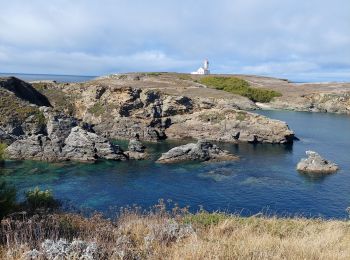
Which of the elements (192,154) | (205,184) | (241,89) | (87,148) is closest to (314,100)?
(241,89)

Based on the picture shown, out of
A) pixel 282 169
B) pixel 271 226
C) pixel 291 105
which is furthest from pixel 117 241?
pixel 291 105

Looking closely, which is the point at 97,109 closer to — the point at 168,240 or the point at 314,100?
the point at 168,240

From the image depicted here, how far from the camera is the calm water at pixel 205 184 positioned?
41562 mm

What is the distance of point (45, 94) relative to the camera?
320 feet

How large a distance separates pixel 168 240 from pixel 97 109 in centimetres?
8106

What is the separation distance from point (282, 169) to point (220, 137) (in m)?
24.4

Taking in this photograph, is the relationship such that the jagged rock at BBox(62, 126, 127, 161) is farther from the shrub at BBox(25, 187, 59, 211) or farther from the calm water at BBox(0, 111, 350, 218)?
the shrub at BBox(25, 187, 59, 211)

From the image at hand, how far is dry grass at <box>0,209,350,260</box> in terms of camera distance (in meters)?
8.88

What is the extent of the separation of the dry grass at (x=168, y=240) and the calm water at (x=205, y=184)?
21.5 metres

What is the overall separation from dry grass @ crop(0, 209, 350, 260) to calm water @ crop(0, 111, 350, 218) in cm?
2146

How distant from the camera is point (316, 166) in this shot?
5559 cm

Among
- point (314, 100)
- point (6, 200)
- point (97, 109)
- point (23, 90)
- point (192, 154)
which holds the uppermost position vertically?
point (6, 200)

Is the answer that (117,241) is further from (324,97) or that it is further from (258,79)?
(258,79)

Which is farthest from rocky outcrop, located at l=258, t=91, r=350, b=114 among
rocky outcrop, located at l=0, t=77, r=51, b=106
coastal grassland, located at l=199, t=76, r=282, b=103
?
rocky outcrop, located at l=0, t=77, r=51, b=106
